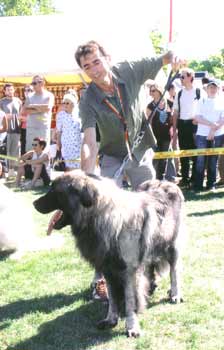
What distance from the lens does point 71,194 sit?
3125mm

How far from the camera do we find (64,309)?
12.7ft

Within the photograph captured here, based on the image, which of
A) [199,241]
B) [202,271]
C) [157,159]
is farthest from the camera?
[157,159]

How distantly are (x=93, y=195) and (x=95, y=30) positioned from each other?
12.0 metres

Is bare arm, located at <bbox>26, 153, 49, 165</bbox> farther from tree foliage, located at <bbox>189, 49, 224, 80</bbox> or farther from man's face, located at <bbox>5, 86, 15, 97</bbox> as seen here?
tree foliage, located at <bbox>189, 49, 224, 80</bbox>

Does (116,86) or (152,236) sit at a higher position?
(116,86)

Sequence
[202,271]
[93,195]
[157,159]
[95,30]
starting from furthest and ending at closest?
[95,30] < [157,159] < [202,271] < [93,195]

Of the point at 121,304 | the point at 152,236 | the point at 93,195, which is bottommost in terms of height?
the point at 121,304

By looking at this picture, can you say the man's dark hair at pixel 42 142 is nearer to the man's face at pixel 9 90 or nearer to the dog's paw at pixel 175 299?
the man's face at pixel 9 90

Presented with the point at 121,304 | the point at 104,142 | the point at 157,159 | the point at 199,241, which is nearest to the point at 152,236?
the point at 121,304

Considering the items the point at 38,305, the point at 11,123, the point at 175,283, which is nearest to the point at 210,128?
the point at 11,123

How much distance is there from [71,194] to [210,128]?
19.6 feet

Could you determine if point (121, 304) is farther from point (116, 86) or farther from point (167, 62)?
point (167, 62)

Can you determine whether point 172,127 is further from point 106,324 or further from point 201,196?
point 106,324

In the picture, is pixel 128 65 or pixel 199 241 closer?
pixel 128 65
